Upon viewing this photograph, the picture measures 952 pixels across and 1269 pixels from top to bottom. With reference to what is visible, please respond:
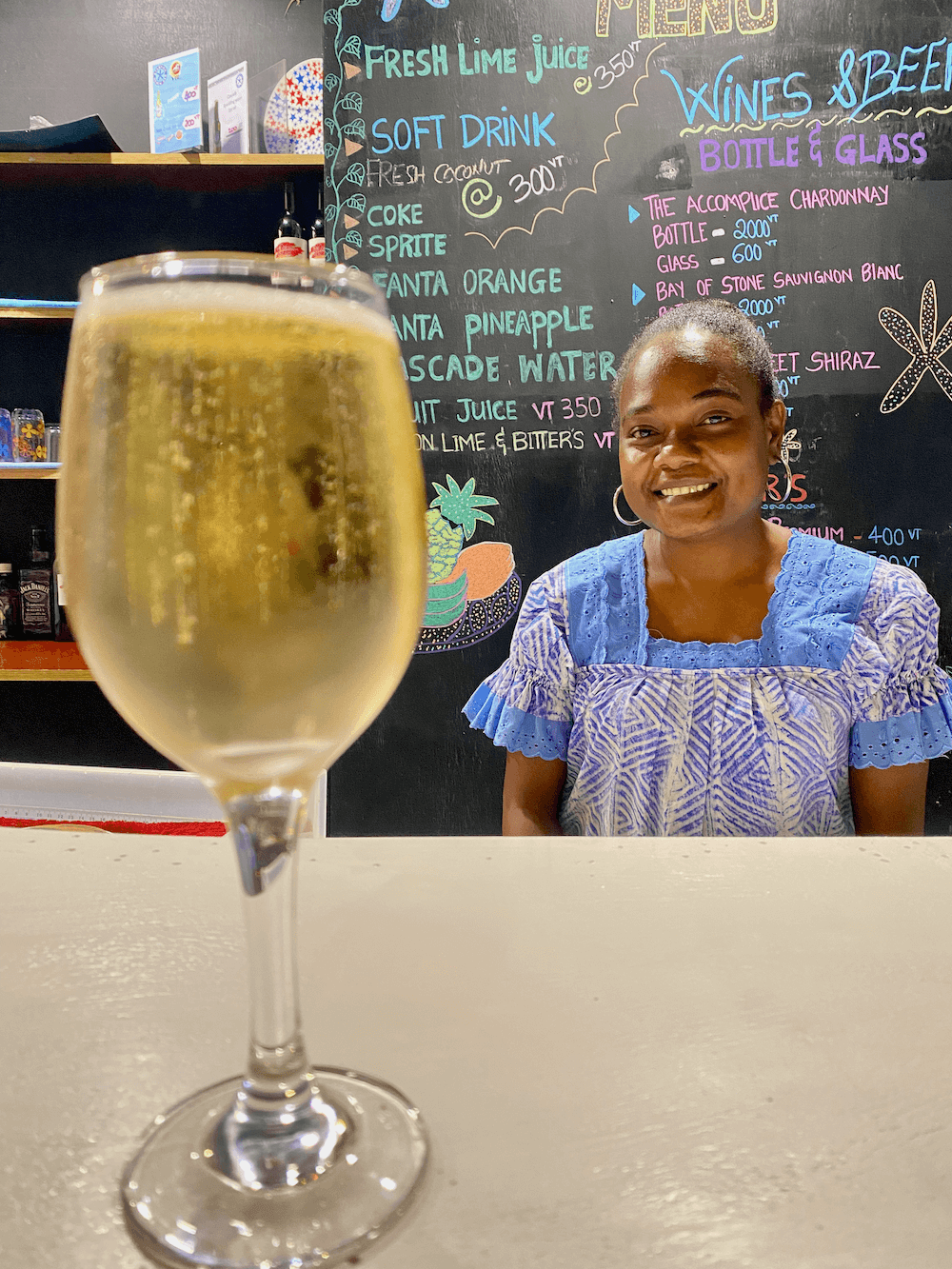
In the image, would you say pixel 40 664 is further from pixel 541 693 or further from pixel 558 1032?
pixel 558 1032

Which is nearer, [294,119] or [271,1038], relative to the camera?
[271,1038]

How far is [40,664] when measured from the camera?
7.84ft

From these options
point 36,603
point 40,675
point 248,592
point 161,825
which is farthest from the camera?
point 36,603

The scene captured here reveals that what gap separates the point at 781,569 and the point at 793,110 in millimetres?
1252

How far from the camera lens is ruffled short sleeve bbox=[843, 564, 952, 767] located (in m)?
1.31

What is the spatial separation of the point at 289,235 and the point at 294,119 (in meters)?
0.29

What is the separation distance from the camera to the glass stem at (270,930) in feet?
0.81

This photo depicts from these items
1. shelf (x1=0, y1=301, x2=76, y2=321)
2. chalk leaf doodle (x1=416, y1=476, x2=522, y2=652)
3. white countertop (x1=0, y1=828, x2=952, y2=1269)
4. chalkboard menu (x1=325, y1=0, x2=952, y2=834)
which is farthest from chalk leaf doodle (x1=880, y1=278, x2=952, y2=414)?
shelf (x1=0, y1=301, x2=76, y2=321)

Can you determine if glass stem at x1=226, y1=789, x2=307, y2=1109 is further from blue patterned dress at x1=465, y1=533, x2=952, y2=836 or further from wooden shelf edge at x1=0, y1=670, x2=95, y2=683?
wooden shelf edge at x1=0, y1=670, x2=95, y2=683

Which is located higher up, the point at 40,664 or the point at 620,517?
the point at 620,517

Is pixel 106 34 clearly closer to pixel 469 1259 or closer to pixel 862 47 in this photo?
pixel 862 47

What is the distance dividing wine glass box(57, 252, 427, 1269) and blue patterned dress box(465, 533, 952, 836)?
1095mm

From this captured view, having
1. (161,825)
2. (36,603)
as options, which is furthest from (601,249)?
(36,603)

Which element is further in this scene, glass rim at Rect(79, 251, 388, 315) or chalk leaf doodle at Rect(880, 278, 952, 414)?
chalk leaf doodle at Rect(880, 278, 952, 414)
